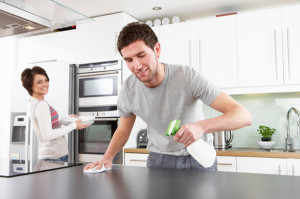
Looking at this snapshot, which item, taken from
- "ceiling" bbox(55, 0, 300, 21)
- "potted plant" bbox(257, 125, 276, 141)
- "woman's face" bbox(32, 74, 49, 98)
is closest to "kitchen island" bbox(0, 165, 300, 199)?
"woman's face" bbox(32, 74, 49, 98)

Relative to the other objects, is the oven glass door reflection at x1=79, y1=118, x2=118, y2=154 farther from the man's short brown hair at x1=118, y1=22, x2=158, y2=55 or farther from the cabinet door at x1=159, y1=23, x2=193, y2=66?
the man's short brown hair at x1=118, y1=22, x2=158, y2=55

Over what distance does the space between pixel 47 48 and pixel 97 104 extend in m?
1.08

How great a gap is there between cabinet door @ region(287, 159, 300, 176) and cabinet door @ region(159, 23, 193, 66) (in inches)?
50.4

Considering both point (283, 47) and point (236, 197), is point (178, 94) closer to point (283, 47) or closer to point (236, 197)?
point (236, 197)

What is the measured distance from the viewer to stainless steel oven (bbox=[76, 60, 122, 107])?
3070 millimetres

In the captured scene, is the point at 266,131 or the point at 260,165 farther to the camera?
the point at 266,131

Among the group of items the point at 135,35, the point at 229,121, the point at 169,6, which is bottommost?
the point at 229,121

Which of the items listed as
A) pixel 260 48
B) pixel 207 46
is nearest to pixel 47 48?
pixel 207 46

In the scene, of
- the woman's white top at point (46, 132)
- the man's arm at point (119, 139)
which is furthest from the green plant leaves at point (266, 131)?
the woman's white top at point (46, 132)

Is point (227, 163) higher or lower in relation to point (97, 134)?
lower

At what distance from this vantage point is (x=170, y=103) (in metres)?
1.54

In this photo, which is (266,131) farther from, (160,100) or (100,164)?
(100,164)

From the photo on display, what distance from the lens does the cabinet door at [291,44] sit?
2.65m

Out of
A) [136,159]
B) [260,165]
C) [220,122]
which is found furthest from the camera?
[136,159]
